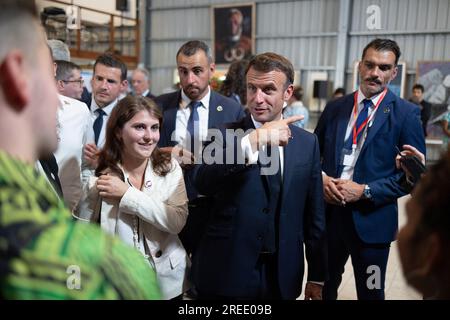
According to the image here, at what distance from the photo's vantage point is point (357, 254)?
2.17 meters

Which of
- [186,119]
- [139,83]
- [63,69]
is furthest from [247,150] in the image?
[139,83]

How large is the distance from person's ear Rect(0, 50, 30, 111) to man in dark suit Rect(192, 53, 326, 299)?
107 centimetres

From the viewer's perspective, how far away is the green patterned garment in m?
0.48

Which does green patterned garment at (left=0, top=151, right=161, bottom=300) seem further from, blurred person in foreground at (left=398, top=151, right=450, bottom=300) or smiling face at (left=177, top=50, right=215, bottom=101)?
smiling face at (left=177, top=50, right=215, bottom=101)

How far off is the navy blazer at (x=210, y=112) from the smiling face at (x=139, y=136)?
2.31ft

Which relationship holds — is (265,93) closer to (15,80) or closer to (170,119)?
(170,119)

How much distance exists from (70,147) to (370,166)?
1.56 metres

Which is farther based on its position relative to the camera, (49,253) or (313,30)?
(313,30)

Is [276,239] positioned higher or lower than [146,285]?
lower

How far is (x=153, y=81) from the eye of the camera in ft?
39.5
